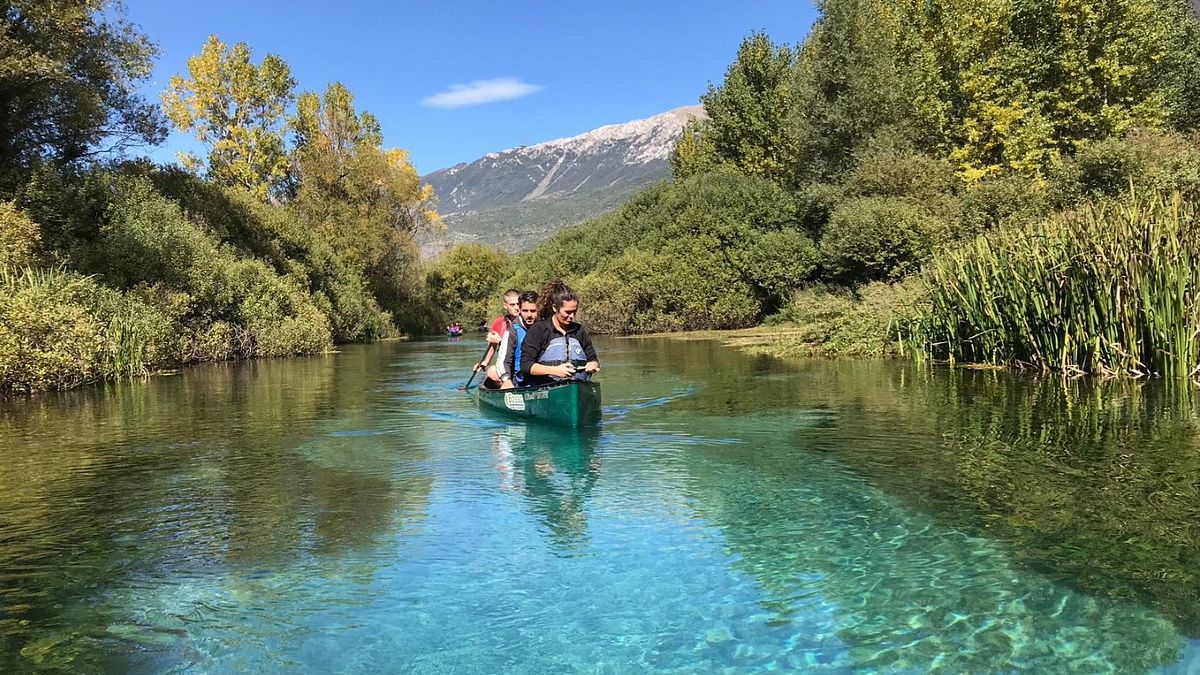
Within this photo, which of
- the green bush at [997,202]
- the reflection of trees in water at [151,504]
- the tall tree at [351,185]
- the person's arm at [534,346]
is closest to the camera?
the reflection of trees in water at [151,504]

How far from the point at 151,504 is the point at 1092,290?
12.4 meters

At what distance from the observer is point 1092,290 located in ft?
38.5

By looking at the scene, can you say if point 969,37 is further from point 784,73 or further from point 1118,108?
point 784,73

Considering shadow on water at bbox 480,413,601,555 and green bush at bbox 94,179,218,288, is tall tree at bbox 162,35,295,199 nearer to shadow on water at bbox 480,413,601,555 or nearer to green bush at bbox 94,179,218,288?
green bush at bbox 94,179,218,288

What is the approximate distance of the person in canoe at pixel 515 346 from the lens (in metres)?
10.8

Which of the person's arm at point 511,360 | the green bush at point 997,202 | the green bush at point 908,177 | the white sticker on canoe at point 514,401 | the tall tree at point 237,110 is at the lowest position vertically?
the white sticker on canoe at point 514,401

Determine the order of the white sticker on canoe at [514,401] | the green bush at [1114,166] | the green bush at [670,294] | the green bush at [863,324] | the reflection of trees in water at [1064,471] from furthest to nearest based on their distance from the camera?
the green bush at [670,294]
the green bush at [1114,166]
the green bush at [863,324]
the white sticker on canoe at [514,401]
the reflection of trees in water at [1064,471]

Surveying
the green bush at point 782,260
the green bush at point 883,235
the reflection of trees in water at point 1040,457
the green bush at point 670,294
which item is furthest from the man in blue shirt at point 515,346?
the green bush at point 670,294

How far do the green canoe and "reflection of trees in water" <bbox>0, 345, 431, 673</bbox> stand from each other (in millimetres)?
1655

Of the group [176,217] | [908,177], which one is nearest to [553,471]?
[176,217]

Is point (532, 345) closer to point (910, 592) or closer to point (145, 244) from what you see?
point (910, 592)

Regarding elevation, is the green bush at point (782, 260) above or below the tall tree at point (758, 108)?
below

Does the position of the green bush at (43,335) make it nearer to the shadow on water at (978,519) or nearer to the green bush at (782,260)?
the shadow on water at (978,519)

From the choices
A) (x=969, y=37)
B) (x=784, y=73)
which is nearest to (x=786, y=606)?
(x=969, y=37)
